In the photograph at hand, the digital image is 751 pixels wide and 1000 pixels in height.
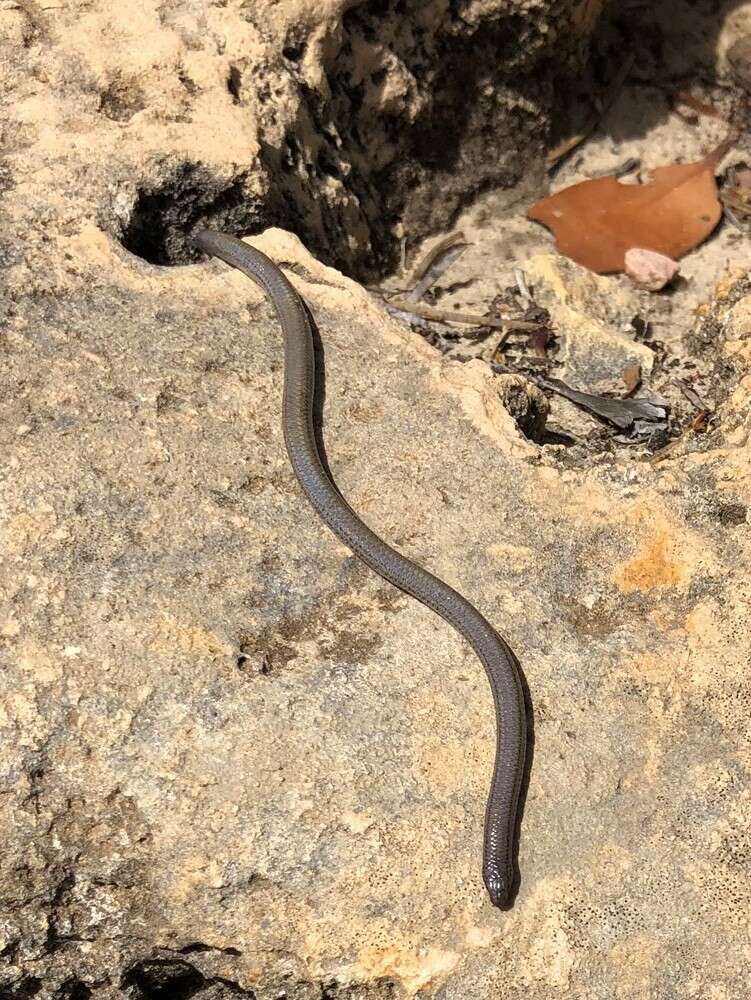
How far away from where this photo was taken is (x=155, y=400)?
3633 mm

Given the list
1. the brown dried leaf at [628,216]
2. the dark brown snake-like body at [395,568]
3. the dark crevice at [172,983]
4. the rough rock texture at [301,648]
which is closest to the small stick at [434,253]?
the brown dried leaf at [628,216]

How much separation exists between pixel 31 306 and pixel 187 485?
950 mm

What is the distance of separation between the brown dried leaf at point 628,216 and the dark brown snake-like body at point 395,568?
6.43 feet

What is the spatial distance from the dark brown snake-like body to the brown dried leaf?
1.96 meters

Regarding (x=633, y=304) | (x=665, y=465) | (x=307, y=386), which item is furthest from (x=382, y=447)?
(x=633, y=304)

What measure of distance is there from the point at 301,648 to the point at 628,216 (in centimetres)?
324

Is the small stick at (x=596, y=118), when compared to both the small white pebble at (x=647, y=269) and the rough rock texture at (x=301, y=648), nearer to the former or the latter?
the small white pebble at (x=647, y=269)

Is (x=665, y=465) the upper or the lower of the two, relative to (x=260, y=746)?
upper

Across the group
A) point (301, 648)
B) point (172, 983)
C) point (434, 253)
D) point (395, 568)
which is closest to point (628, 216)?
point (434, 253)

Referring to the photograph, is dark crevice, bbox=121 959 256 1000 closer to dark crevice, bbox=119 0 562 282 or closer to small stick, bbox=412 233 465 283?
dark crevice, bbox=119 0 562 282

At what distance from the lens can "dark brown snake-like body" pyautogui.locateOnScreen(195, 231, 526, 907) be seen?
Answer: 2969mm

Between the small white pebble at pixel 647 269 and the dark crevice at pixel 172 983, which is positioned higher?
the small white pebble at pixel 647 269

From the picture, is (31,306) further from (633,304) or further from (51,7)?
(633,304)

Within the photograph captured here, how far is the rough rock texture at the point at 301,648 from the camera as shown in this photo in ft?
9.56
